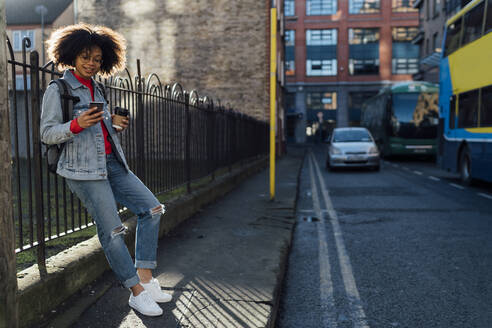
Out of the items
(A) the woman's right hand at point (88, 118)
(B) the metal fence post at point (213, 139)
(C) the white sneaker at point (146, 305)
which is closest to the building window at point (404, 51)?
(B) the metal fence post at point (213, 139)

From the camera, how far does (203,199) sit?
26.3 feet

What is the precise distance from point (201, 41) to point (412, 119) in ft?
32.6

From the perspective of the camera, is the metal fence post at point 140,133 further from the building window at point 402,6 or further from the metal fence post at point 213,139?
the building window at point 402,6

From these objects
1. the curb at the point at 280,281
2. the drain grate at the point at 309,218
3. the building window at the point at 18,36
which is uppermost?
the building window at the point at 18,36

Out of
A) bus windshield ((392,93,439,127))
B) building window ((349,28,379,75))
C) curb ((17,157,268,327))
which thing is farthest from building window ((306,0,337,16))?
curb ((17,157,268,327))

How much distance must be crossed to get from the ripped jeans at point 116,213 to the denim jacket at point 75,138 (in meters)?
0.09

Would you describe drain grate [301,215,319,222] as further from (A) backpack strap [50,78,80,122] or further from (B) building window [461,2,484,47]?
(B) building window [461,2,484,47]

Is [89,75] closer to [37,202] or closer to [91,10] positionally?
[37,202]

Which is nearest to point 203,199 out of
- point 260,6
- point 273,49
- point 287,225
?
point 287,225

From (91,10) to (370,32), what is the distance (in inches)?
1407

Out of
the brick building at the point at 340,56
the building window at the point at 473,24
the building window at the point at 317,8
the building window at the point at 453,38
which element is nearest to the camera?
the building window at the point at 473,24

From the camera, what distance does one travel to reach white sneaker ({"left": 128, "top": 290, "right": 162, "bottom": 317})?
3234 mm

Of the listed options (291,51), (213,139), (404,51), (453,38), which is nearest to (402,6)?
(404,51)

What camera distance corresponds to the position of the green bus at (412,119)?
21672 millimetres
